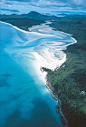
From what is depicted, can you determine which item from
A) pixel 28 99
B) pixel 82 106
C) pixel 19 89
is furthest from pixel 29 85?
pixel 82 106

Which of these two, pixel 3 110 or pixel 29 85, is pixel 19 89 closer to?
pixel 29 85

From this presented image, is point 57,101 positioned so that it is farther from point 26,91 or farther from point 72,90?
point 26,91

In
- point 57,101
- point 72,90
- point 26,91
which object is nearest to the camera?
point 72,90

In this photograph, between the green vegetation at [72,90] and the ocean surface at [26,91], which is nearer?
the green vegetation at [72,90]

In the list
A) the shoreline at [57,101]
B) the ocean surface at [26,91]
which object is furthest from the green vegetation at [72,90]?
the ocean surface at [26,91]

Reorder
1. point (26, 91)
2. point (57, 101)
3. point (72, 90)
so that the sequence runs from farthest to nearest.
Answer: point (26, 91), point (57, 101), point (72, 90)

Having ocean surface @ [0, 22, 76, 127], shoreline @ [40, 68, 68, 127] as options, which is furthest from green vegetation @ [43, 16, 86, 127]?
ocean surface @ [0, 22, 76, 127]

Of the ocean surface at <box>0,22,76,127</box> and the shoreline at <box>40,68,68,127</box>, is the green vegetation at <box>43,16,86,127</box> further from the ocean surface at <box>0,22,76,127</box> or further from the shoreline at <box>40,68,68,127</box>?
the ocean surface at <box>0,22,76,127</box>

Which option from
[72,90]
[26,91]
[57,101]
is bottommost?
[57,101]

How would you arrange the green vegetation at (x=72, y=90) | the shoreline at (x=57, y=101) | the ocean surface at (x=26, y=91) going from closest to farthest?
1. the green vegetation at (x=72, y=90)
2. the shoreline at (x=57, y=101)
3. the ocean surface at (x=26, y=91)

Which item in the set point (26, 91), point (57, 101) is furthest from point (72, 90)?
point (26, 91)

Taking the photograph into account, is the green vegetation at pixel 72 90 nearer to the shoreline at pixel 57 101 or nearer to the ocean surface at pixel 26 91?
the shoreline at pixel 57 101
